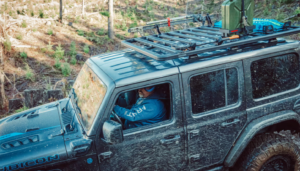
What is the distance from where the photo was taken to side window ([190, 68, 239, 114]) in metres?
2.86

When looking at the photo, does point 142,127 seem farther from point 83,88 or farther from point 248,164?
point 248,164

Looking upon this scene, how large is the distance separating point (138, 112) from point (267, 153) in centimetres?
159

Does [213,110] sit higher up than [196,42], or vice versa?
[196,42]

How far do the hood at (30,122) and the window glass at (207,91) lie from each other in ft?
4.93

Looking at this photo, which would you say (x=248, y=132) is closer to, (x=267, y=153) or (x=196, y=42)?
(x=267, y=153)

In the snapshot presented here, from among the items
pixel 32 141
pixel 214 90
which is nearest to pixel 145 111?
A: pixel 214 90

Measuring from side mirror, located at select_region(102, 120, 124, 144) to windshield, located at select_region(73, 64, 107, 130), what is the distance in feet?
0.95

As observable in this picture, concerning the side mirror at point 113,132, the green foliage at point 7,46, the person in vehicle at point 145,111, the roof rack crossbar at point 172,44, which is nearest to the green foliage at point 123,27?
the green foliage at point 7,46

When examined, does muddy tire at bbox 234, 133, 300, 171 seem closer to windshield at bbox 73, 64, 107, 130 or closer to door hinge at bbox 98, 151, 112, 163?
door hinge at bbox 98, 151, 112, 163

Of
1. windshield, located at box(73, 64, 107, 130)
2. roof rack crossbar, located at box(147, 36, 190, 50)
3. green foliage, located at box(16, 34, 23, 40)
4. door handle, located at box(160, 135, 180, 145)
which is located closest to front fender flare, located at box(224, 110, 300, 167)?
door handle, located at box(160, 135, 180, 145)

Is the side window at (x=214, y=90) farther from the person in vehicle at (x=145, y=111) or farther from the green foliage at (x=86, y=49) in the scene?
A: the green foliage at (x=86, y=49)

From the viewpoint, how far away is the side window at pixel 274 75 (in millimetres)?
3061

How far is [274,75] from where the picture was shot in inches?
123

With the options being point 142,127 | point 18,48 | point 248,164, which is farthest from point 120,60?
point 18,48
